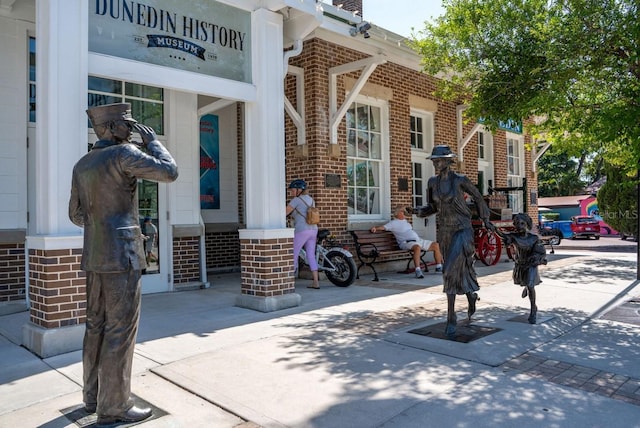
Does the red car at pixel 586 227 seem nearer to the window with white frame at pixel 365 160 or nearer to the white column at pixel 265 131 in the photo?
the window with white frame at pixel 365 160

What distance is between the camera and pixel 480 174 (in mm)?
14562

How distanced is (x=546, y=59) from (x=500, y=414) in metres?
4.86

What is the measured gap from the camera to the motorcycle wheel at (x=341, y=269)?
8367mm

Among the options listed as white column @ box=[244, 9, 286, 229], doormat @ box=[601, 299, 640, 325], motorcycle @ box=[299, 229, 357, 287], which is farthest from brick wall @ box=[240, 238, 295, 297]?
doormat @ box=[601, 299, 640, 325]

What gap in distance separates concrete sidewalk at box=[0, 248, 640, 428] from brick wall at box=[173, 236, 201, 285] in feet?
4.48

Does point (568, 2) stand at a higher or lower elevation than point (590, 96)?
higher

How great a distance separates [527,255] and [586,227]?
20.2 m

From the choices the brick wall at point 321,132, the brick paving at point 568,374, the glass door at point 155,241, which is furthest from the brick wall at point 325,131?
the brick paving at point 568,374

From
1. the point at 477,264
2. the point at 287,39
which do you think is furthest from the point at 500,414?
the point at 477,264

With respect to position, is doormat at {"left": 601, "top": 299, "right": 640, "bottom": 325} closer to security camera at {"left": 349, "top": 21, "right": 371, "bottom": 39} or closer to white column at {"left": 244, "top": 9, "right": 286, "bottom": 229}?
white column at {"left": 244, "top": 9, "right": 286, "bottom": 229}

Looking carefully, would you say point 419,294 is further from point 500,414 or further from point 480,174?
point 480,174

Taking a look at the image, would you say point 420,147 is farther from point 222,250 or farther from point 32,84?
point 32,84

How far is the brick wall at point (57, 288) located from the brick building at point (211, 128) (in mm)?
13

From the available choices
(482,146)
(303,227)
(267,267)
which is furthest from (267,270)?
(482,146)
